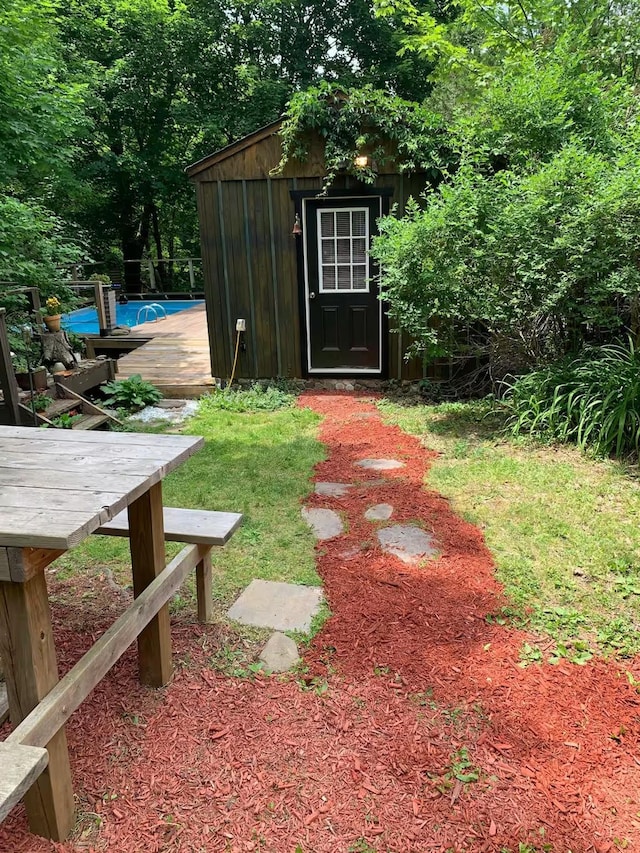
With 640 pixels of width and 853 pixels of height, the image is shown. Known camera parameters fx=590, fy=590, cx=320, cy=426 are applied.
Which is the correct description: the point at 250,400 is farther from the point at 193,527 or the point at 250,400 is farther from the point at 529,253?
the point at 193,527

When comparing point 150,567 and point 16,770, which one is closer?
point 16,770

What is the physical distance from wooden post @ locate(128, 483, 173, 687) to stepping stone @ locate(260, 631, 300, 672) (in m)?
0.38

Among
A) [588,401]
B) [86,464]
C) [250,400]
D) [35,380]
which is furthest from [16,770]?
[250,400]

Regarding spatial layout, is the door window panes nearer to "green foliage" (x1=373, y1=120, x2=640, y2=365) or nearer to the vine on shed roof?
the vine on shed roof

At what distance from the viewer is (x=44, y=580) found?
1.52 meters

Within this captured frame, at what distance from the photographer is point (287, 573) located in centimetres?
300

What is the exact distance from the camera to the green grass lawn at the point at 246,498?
9.86 feet

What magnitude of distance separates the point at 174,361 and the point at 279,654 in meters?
6.56

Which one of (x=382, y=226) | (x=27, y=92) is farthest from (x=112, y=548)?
(x=27, y=92)

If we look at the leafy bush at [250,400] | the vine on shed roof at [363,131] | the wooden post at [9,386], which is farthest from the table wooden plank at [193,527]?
the vine on shed roof at [363,131]

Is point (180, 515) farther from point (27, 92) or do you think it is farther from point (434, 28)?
point (434, 28)

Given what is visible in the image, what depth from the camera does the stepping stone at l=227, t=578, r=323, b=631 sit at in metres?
2.59

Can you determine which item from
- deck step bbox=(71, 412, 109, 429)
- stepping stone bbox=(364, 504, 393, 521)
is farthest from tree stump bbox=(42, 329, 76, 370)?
stepping stone bbox=(364, 504, 393, 521)

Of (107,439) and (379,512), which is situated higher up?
(107,439)
